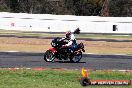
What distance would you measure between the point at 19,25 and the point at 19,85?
44519mm

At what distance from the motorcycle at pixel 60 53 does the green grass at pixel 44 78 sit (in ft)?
17.1

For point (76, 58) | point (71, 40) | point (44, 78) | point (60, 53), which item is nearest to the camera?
point (44, 78)

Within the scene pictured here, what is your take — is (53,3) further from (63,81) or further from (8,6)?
(63,81)

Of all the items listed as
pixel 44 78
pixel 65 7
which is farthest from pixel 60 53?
pixel 65 7

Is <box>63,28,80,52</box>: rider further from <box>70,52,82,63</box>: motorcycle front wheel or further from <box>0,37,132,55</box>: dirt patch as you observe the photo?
<box>0,37,132,55</box>: dirt patch

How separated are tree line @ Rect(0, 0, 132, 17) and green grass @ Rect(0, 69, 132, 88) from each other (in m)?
58.2

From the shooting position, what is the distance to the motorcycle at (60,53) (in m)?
21.0

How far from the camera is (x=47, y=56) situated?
2112 centimetres

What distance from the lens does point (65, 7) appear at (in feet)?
248

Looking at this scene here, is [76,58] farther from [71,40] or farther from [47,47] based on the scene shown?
[47,47]

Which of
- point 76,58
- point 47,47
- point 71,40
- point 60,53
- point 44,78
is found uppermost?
point 71,40

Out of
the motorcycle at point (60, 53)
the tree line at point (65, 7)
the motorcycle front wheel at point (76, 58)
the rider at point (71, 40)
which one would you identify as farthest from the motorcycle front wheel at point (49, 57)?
the tree line at point (65, 7)

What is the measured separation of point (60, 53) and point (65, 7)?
54829 mm

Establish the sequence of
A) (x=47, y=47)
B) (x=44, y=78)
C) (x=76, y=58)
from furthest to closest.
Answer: (x=47, y=47), (x=76, y=58), (x=44, y=78)
